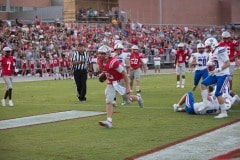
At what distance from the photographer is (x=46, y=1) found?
5478 cm

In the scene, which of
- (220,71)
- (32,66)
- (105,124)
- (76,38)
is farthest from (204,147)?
(76,38)

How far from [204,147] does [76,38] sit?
29407mm

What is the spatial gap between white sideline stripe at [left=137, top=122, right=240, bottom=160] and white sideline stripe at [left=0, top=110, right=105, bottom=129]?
13.1 ft

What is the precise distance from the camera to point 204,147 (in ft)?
25.0

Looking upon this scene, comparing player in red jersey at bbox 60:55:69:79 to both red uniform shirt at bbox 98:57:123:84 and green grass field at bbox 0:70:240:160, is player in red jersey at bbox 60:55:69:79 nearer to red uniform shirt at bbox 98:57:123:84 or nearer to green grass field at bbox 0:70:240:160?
green grass field at bbox 0:70:240:160

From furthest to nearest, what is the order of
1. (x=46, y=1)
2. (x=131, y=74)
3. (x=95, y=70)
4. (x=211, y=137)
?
(x=46, y=1)
(x=95, y=70)
(x=131, y=74)
(x=211, y=137)

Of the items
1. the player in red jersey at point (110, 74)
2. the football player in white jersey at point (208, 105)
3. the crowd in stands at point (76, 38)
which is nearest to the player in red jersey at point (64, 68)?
the crowd in stands at point (76, 38)

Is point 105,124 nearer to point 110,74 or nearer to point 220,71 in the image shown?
point 110,74

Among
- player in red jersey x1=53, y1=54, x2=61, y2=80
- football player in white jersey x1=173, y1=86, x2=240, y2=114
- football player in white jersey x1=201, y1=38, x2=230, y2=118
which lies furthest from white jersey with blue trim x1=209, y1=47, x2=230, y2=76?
player in red jersey x1=53, y1=54, x2=61, y2=80

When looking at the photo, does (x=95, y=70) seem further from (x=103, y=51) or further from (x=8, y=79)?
(x=103, y=51)

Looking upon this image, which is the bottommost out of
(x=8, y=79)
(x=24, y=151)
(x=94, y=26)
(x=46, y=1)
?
(x=24, y=151)

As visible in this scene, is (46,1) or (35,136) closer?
(35,136)

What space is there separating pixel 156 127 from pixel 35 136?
2.36 metres

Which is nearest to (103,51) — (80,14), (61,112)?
(61,112)
